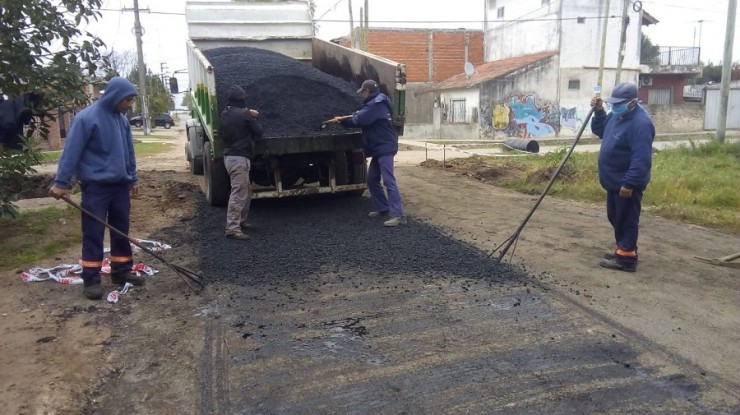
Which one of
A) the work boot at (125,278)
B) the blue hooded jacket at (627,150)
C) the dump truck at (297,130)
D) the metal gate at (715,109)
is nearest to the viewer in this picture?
the work boot at (125,278)

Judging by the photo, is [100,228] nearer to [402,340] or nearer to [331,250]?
[331,250]

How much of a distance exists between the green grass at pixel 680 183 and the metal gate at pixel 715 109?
20.8 meters

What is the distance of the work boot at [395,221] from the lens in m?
6.55

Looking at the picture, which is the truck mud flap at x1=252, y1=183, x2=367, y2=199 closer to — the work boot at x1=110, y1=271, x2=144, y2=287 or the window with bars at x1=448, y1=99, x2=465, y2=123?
the work boot at x1=110, y1=271, x2=144, y2=287

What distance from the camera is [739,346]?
355 cm

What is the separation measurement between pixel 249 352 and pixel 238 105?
3346mm

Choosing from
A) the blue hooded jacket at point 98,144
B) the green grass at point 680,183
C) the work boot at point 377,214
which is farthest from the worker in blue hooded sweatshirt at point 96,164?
the green grass at point 680,183

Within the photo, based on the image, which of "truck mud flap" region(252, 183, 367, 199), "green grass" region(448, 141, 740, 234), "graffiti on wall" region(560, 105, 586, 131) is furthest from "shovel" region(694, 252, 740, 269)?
"graffiti on wall" region(560, 105, 586, 131)

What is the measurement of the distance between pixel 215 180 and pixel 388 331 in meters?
4.34

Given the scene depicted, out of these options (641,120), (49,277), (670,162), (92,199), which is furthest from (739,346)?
(670,162)

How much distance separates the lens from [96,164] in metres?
4.46

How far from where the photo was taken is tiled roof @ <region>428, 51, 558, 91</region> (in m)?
28.0

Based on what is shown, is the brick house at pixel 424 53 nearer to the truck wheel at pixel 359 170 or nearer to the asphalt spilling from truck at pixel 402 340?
the truck wheel at pixel 359 170

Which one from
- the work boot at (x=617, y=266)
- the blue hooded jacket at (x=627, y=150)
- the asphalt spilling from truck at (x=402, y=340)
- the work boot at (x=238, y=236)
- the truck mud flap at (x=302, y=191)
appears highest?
the blue hooded jacket at (x=627, y=150)
